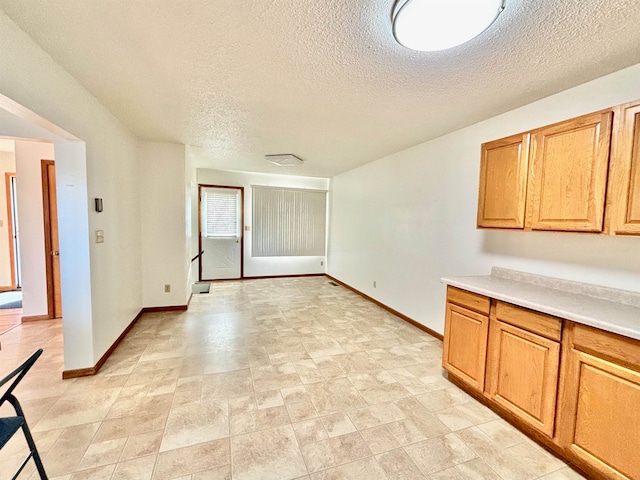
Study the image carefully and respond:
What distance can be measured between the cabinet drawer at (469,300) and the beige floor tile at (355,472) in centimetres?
129

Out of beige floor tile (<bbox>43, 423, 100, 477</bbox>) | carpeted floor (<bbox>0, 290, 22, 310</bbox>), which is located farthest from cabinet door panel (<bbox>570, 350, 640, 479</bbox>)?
carpeted floor (<bbox>0, 290, 22, 310</bbox>)

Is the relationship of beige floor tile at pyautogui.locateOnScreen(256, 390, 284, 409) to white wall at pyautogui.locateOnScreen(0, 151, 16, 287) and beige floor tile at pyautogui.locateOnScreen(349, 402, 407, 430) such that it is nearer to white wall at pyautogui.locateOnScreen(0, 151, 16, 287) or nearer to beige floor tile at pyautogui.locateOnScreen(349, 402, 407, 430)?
beige floor tile at pyautogui.locateOnScreen(349, 402, 407, 430)

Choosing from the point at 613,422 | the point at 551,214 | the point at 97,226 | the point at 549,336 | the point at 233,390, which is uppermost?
the point at 551,214

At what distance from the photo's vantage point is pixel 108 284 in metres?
2.63

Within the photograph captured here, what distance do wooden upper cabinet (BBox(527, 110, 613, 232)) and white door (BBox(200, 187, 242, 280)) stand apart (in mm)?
5298

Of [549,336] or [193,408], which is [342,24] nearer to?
[549,336]

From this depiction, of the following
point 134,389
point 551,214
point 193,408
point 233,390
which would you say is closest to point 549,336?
point 551,214

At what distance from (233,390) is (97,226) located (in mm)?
1873

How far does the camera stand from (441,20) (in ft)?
3.99

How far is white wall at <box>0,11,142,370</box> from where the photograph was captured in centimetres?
157

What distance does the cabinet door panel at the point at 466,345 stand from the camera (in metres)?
2.04

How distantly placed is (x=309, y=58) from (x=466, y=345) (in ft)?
7.85

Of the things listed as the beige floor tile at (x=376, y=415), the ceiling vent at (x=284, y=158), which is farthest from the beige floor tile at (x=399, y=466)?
the ceiling vent at (x=284, y=158)

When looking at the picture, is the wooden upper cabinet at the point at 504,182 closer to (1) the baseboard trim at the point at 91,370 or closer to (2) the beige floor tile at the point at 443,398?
(2) the beige floor tile at the point at 443,398
